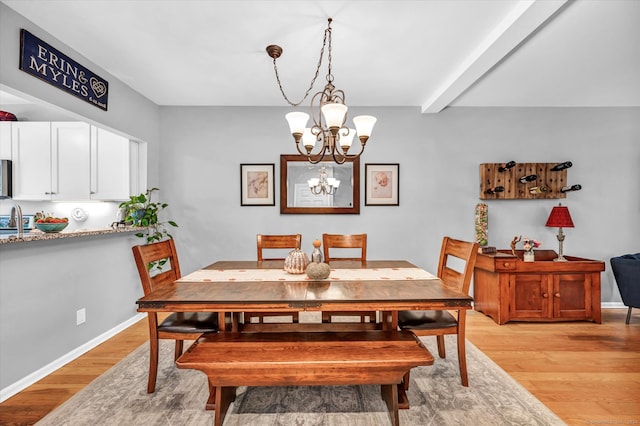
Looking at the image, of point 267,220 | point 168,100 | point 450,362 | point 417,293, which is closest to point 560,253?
point 450,362

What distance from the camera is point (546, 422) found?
1.80 m

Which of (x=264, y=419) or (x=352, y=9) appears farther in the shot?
(x=352, y=9)

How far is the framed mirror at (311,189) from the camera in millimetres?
3969

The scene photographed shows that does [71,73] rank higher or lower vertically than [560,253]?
higher

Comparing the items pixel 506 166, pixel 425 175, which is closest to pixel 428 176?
pixel 425 175

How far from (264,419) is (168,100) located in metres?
3.52

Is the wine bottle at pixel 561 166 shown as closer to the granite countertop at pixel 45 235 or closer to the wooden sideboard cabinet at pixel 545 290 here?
the wooden sideboard cabinet at pixel 545 290

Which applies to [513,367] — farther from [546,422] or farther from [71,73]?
[71,73]

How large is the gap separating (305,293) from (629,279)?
3.56 meters

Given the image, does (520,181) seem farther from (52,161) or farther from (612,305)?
(52,161)

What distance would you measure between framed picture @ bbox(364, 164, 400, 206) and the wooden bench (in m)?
2.36

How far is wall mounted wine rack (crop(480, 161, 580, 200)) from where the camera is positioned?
394 cm

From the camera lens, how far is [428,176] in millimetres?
4039

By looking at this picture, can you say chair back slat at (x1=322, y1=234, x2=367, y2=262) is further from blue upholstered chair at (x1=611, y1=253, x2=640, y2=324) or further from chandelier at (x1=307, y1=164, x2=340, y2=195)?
blue upholstered chair at (x1=611, y1=253, x2=640, y2=324)
